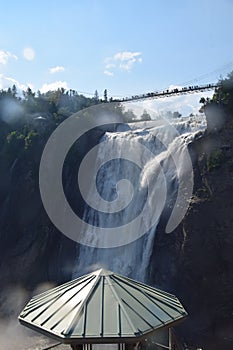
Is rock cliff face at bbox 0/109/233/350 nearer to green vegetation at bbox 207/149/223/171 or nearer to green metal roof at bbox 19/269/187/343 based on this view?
green vegetation at bbox 207/149/223/171

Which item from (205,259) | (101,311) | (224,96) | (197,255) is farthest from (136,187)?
(101,311)

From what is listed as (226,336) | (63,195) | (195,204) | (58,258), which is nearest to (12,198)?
(63,195)

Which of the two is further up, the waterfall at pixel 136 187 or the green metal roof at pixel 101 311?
the waterfall at pixel 136 187

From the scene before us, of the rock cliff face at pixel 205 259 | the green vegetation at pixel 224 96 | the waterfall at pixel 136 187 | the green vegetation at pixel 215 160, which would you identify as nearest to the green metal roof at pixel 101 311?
the rock cliff face at pixel 205 259

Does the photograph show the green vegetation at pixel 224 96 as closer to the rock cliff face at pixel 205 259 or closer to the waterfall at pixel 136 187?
the waterfall at pixel 136 187

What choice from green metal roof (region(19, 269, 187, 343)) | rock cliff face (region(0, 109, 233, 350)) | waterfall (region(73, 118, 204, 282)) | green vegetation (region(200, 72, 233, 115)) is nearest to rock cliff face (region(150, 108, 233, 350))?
rock cliff face (region(0, 109, 233, 350))

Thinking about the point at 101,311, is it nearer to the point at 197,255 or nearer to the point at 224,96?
the point at 197,255

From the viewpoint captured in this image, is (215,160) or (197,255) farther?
(215,160)
